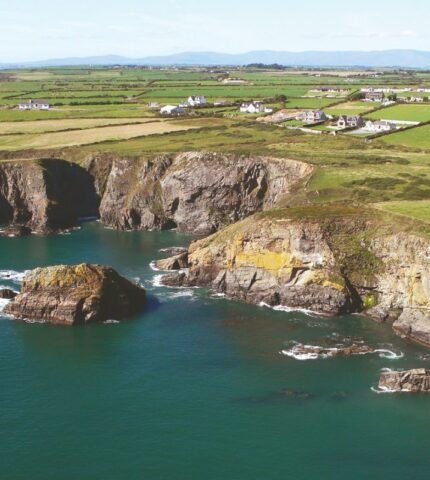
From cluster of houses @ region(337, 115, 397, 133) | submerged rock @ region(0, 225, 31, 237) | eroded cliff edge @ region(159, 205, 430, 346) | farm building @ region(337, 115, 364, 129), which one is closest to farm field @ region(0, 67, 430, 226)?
farm building @ region(337, 115, 364, 129)

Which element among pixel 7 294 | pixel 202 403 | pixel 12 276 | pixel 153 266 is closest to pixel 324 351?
pixel 202 403

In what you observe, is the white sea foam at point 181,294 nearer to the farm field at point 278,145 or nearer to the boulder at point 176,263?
the boulder at point 176,263

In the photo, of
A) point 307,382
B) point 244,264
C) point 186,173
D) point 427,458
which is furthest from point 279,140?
point 427,458

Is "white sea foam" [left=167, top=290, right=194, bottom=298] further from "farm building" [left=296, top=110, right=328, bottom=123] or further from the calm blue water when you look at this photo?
"farm building" [left=296, top=110, right=328, bottom=123]

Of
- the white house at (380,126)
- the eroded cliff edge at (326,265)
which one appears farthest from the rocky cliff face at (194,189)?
the white house at (380,126)

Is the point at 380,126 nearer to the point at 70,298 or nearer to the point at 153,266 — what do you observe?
the point at 153,266
